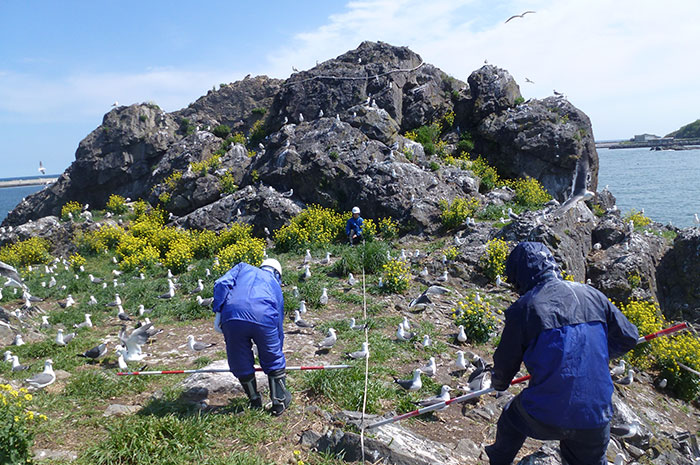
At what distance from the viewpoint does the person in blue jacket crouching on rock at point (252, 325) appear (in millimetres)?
4410

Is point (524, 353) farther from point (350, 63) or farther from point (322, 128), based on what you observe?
point (350, 63)

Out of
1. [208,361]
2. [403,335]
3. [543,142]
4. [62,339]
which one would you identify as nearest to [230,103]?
[543,142]

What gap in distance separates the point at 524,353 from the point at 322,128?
640 inches

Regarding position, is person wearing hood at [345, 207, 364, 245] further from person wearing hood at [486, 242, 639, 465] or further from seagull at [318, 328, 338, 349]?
person wearing hood at [486, 242, 639, 465]

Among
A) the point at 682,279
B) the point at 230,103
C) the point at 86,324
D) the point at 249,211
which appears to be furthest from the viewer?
the point at 230,103

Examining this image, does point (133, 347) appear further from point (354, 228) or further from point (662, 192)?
point (662, 192)

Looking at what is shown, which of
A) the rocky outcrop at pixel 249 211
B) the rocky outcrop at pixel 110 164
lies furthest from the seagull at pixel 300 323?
the rocky outcrop at pixel 110 164

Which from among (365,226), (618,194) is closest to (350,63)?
(365,226)

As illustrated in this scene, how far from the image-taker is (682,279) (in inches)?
528

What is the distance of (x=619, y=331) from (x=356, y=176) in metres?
13.6

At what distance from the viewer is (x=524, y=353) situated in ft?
10.4

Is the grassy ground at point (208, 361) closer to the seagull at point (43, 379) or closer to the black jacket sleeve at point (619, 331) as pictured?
the seagull at point (43, 379)

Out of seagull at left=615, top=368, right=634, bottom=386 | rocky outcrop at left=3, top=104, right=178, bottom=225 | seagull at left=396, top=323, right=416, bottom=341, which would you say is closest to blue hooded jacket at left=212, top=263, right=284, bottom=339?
seagull at left=396, top=323, right=416, bottom=341

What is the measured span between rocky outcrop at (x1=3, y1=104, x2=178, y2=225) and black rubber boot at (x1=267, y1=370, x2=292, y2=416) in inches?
930
